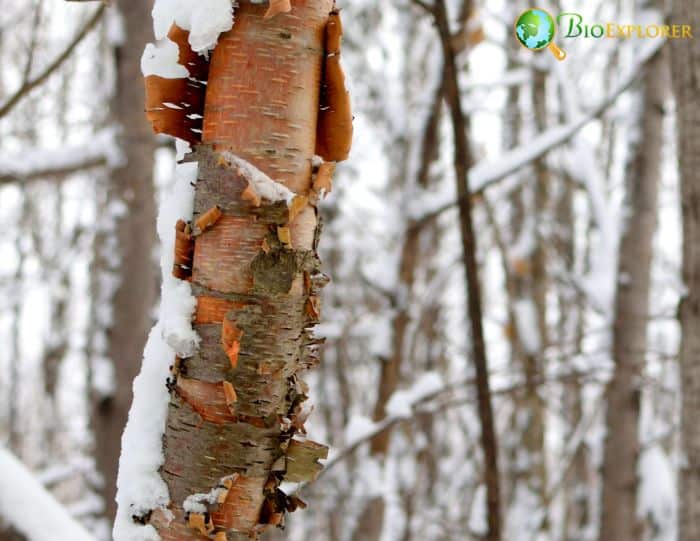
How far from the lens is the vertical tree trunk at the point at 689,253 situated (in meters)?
1.43

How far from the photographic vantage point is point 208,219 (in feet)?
1.89

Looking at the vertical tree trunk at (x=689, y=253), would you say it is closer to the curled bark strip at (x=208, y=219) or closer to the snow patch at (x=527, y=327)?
the curled bark strip at (x=208, y=219)

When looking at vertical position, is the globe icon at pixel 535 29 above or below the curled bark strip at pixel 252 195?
above

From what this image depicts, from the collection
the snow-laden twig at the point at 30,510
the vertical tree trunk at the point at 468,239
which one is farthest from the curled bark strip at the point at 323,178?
the snow-laden twig at the point at 30,510

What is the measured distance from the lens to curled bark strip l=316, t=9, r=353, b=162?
1.95 feet

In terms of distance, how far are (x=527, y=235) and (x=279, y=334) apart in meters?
4.04

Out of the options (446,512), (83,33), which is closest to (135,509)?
(83,33)

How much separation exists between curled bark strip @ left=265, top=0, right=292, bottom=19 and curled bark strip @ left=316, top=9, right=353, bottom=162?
48 millimetres

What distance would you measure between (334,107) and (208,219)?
15 centimetres

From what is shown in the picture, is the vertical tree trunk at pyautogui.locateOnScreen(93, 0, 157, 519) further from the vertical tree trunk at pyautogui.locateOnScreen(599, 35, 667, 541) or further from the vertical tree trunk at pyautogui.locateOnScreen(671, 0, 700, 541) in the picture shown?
the vertical tree trunk at pyautogui.locateOnScreen(599, 35, 667, 541)

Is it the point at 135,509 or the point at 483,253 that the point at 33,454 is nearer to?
the point at 483,253

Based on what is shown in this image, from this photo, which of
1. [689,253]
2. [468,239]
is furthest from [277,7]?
[689,253]

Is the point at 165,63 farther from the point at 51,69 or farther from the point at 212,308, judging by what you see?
the point at 51,69

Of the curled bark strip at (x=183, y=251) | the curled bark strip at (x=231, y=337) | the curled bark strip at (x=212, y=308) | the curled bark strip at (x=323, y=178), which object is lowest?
the curled bark strip at (x=231, y=337)
